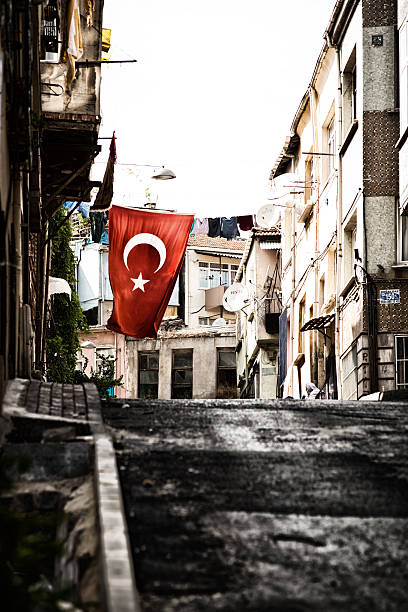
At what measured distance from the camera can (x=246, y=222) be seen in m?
47.1

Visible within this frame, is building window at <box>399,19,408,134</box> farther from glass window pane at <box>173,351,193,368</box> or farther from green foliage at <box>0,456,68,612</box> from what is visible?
glass window pane at <box>173,351,193,368</box>

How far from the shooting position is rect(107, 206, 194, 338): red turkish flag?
23.0 m

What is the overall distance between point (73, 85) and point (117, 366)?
118 feet

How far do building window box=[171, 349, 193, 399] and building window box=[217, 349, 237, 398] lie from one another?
1385 mm

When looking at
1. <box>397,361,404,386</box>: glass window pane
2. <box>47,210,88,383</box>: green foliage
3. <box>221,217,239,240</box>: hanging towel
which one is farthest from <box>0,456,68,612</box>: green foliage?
<box>221,217,239,240</box>: hanging towel

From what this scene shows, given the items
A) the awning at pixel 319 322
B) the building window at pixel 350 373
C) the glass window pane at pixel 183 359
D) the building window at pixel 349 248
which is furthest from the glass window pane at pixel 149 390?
the building window at pixel 350 373

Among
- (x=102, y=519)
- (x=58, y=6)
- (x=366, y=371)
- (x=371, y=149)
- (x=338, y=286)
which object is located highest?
(x=58, y=6)

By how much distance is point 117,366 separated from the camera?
5547cm

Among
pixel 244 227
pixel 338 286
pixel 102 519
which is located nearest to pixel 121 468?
pixel 102 519

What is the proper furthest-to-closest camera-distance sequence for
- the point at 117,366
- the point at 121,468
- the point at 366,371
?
the point at 117,366 → the point at 366,371 → the point at 121,468

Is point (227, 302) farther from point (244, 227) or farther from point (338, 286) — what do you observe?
point (338, 286)

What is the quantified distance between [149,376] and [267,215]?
22.6 m

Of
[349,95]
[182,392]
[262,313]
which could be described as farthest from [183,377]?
[349,95]

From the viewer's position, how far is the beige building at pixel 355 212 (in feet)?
71.1
